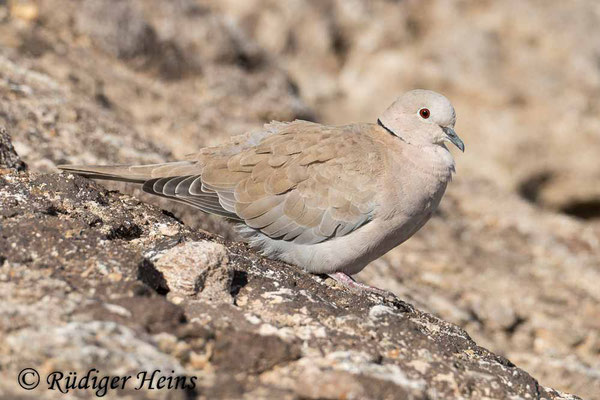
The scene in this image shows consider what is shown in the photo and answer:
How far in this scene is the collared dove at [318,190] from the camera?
4.23m

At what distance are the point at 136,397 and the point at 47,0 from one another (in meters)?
5.51

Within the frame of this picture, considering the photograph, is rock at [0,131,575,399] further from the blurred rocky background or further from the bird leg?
the blurred rocky background

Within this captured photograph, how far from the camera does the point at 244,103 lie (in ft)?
23.8

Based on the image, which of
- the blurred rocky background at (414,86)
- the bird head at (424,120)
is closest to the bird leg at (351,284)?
the bird head at (424,120)

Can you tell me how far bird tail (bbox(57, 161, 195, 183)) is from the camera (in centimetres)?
426

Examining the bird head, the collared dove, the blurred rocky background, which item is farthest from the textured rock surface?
the bird head

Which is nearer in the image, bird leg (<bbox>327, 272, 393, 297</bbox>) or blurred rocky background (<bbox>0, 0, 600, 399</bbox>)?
bird leg (<bbox>327, 272, 393, 297</bbox>)

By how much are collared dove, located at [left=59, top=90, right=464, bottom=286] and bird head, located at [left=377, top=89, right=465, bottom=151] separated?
0.06 m

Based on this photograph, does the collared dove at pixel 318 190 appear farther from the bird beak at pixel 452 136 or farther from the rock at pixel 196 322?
the rock at pixel 196 322

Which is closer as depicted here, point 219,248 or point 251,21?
point 219,248

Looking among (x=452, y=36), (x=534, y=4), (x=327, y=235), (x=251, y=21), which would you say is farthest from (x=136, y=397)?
(x=534, y=4)

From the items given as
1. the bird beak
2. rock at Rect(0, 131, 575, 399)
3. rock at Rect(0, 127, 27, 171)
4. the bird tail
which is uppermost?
the bird beak

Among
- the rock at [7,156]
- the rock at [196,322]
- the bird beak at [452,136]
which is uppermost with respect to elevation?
the bird beak at [452,136]

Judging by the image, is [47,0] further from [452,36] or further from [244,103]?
[452,36]
